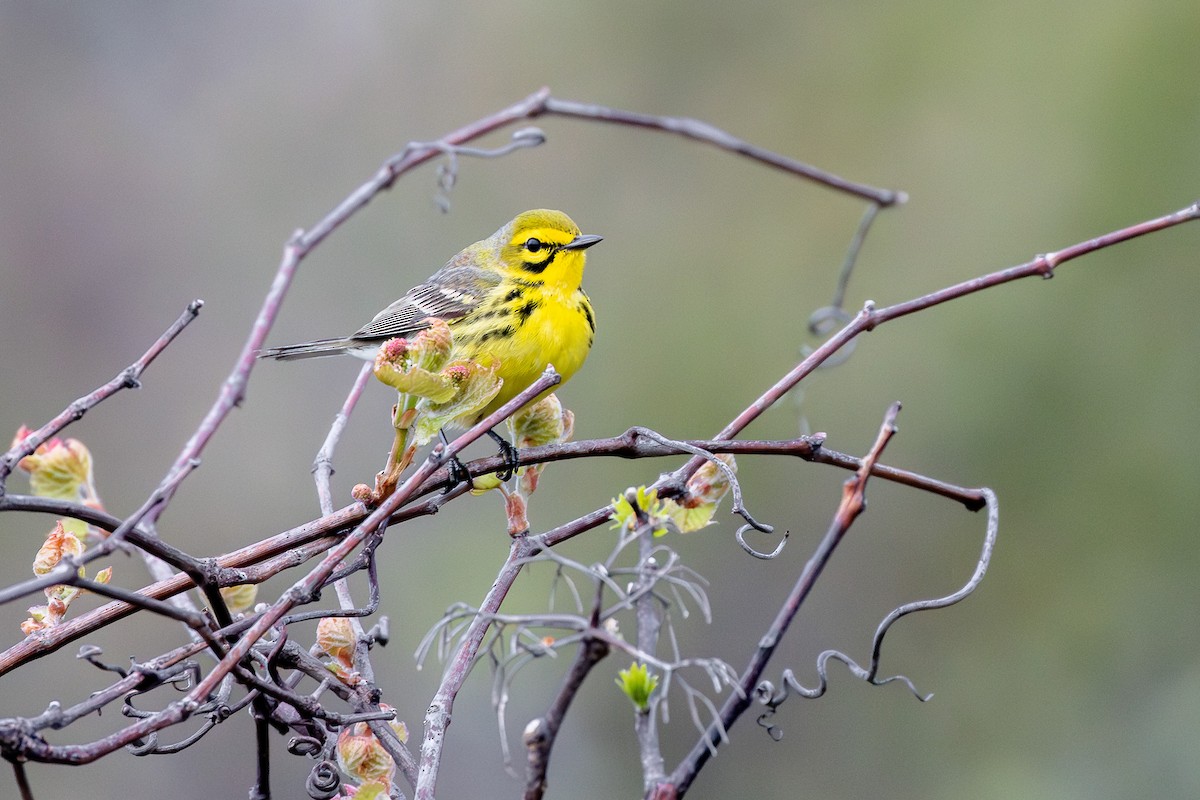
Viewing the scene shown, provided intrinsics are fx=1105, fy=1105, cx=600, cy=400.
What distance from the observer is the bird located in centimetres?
325

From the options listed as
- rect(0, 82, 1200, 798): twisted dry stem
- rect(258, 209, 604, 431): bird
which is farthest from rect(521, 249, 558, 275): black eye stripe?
rect(0, 82, 1200, 798): twisted dry stem

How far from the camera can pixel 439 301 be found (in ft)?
12.6

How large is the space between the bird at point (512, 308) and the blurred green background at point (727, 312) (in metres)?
1.34

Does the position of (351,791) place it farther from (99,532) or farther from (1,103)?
(1,103)

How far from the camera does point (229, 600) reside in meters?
1.43

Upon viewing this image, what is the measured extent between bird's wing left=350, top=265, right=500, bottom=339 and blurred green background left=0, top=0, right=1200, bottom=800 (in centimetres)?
131

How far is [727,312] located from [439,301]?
182cm

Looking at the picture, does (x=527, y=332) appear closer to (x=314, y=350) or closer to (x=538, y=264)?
(x=538, y=264)

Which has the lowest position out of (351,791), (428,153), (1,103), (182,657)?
(351,791)

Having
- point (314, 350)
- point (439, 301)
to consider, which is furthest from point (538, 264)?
point (314, 350)

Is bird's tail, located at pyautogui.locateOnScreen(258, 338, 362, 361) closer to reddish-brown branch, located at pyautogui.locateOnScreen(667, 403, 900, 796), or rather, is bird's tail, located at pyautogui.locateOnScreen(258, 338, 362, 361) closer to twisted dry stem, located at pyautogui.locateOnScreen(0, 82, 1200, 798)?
twisted dry stem, located at pyautogui.locateOnScreen(0, 82, 1200, 798)

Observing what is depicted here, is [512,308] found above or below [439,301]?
below

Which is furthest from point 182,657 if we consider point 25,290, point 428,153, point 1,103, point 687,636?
point 1,103

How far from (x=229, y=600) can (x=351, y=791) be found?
1.16ft
